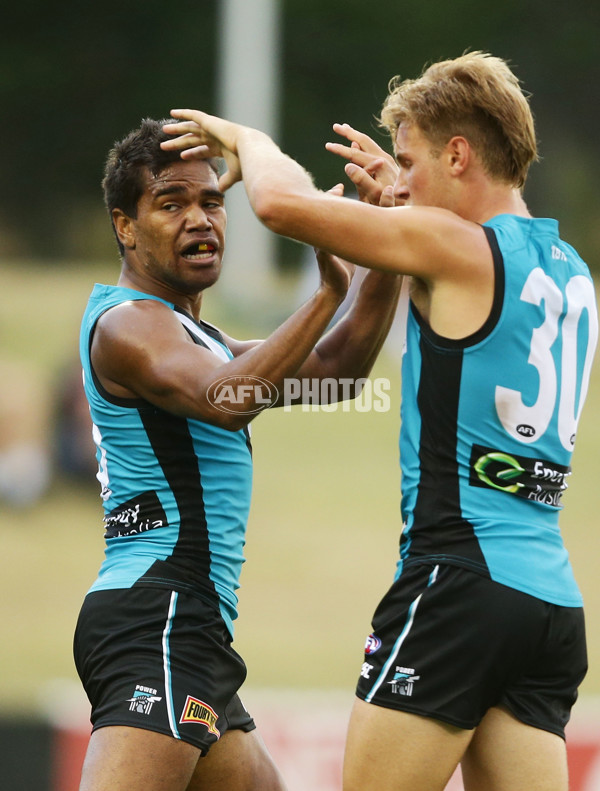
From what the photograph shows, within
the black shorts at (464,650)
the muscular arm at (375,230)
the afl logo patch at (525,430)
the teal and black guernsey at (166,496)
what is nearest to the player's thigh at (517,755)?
the black shorts at (464,650)

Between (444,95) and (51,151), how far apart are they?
22468mm

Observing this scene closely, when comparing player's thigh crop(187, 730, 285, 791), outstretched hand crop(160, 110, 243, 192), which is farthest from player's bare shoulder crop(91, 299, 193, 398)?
player's thigh crop(187, 730, 285, 791)

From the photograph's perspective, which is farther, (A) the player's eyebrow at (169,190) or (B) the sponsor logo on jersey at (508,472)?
(A) the player's eyebrow at (169,190)

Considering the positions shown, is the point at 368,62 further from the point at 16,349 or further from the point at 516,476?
the point at 516,476

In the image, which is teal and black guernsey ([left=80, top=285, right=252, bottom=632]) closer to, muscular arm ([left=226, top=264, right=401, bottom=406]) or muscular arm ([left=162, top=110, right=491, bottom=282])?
muscular arm ([left=226, top=264, right=401, bottom=406])

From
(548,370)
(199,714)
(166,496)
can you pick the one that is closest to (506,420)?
(548,370)

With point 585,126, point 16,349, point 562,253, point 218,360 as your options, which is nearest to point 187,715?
point 218,360

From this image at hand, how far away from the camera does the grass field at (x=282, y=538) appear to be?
46.9 ft

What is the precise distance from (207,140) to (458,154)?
783 millimetres

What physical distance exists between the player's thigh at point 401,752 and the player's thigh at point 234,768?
1.86 ft

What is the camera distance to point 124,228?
393cm

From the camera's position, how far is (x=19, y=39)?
25172 millimetres

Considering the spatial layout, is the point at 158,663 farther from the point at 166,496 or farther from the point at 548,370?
the point at 548,370

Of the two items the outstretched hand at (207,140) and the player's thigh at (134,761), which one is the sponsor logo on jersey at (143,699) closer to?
the player's thigh at (134,761)
